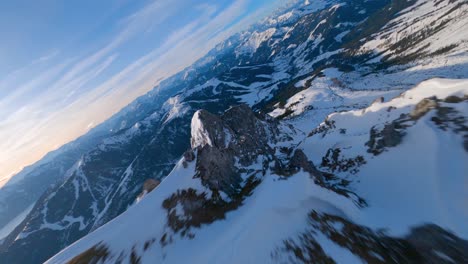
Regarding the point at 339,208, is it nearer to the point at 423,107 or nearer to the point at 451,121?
the point at 451,121

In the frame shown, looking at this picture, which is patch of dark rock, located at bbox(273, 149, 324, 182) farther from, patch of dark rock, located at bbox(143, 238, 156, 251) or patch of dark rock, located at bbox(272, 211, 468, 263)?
patch of dark rock, located at bbox(143, 238, 156, 251)

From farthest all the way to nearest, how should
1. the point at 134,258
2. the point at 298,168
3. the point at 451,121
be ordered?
the point at 298,168 < the point at 451,121 < the point at 134,258

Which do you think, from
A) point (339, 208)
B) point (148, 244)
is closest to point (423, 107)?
point (339, 208)

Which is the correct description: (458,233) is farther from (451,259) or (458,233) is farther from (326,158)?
(326,158)

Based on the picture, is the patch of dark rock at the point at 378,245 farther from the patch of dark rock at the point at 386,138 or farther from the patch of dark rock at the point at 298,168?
the patch of dark rock at the point at 386,138

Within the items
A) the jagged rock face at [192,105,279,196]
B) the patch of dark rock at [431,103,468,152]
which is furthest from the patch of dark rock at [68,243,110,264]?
the patch of dark rock at [431,103,468,152]

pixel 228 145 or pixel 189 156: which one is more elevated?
pixel 189 156

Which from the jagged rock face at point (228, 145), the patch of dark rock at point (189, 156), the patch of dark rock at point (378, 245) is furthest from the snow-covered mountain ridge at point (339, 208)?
the jagged rock face at point (228, 145)
